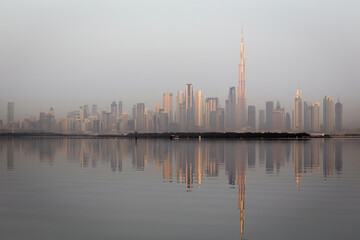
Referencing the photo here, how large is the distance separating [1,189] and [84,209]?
28.9ft

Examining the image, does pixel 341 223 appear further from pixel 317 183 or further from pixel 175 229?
pixel 317 183

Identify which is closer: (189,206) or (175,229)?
(175,229)

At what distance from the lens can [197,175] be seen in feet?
113

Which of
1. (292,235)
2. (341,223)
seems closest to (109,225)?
(292,235)

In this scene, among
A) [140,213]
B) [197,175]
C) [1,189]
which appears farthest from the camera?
[197,175]

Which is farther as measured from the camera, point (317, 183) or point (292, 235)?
point (317, 183)

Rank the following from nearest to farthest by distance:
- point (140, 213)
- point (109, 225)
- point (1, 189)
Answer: point (109, 225), point (140, 213), point (1, 189)

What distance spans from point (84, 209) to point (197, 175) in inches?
636

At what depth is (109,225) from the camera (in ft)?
52.1

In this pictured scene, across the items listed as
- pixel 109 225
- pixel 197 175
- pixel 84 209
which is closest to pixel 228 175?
pixel 197 175

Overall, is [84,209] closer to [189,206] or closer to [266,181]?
[189,206]

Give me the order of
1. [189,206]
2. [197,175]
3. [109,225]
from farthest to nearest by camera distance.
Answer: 1. [197,175]
2. [189,206]
3. [109,225]

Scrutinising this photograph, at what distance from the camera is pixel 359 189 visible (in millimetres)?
26016

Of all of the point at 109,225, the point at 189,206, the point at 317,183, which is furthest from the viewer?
the point at 317,183
